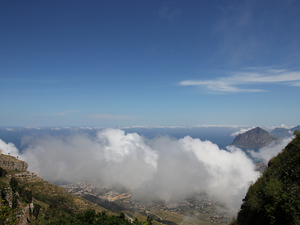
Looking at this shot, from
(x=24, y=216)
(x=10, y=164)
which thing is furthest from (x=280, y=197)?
(x=10, y=164)

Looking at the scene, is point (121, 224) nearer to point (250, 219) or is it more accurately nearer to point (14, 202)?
point (250, 219)

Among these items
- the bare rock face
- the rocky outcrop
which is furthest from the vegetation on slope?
the bare rock face

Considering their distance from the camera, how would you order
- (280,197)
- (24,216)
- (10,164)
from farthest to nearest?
(10,164) → (24,216) → (280,197)

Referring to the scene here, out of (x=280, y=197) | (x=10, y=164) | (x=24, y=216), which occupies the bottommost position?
(x=24, y=216)

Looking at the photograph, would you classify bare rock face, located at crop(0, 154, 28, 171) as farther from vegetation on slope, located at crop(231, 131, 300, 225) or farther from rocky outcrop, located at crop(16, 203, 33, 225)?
vegetation on slope, located at crop(231, 131, 300, 225)

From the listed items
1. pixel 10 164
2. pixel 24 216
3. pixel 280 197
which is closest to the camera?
pixel 280 197

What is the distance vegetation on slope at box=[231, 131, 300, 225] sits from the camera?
11.1m

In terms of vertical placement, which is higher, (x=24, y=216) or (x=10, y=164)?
(x=10, y=164)

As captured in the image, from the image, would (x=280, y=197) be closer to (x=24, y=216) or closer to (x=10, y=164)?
(x=24, y=216)

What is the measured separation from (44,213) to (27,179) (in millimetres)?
43240

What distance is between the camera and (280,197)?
1224 cm

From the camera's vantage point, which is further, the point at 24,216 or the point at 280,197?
the point at 24,216

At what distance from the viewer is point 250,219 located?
14219 millimetres

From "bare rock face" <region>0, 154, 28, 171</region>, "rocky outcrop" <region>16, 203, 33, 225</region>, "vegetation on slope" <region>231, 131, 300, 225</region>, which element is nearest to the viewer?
"vegetation on slope" <region>231, 131, 300, 225</region>
